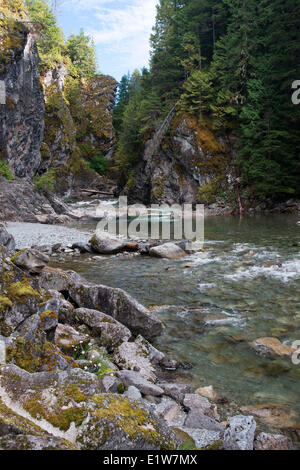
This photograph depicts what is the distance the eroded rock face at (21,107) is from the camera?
21328 mm

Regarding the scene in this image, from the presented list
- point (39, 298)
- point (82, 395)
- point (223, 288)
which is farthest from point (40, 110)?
point (82, 395)

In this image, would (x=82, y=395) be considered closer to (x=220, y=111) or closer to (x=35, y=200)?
(x=35, y=200)

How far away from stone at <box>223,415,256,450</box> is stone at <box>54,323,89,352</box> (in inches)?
90.2

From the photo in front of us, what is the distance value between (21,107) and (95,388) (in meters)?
25.2

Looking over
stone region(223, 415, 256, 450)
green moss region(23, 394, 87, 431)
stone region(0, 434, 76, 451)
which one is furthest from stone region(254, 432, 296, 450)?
stone region(0, 434, 76, 451)

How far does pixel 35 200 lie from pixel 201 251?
15081mm

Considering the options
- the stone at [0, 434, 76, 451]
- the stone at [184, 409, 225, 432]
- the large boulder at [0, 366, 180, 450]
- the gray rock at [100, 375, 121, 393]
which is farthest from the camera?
the gray rock at [100, 375, 121, 393]

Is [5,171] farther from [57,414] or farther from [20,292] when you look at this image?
[57,414]

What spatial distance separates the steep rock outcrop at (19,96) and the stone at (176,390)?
21.9 metres

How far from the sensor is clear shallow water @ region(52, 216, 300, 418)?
166 inches

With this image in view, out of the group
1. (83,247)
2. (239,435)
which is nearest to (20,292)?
(239,435)

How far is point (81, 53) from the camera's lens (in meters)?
56.2

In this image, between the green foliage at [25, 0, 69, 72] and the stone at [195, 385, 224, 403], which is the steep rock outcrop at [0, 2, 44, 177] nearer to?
the green foliage at [25, 0, 69, 72]

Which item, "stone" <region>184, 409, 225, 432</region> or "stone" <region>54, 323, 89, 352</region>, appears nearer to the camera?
"stone" <region>184, 409, 225, 432</region>
